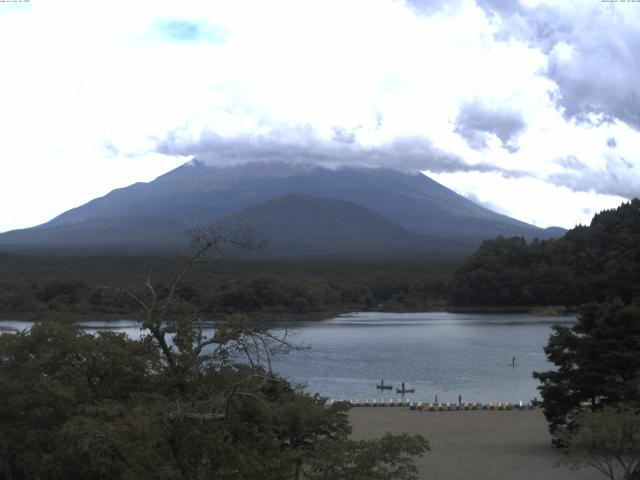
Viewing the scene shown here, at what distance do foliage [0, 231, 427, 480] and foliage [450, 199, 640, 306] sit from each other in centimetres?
6831

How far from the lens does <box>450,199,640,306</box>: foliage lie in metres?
77.5

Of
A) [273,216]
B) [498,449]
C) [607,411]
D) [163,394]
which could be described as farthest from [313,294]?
[273,216]

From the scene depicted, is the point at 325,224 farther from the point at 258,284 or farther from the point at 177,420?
the point at 177,420

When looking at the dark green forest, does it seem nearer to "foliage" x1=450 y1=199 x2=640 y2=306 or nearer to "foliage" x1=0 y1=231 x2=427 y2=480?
"foliage" x1=450 y1=199 x2=640 y2=306

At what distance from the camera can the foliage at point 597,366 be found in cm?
1838

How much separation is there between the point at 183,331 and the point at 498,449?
13.5m

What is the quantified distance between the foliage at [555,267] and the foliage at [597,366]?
56.5 meters

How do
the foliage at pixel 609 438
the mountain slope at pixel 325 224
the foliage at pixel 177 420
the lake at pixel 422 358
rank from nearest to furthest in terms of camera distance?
the foliage at pixel 177 420
the foliage at pixel 609 438
the lake at pixel 422 358
the mountain slope at pixel 325 224

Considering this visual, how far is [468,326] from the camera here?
62375mm

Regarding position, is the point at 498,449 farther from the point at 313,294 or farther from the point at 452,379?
the point at 313,294

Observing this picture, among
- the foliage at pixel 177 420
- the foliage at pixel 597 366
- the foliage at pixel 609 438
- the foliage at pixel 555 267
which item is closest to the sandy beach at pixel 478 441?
the foliage at pixel 609 438

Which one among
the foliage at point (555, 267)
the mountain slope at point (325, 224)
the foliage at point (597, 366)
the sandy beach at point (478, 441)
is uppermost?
the mountain slope at point (325, 224)

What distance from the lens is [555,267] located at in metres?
80.1

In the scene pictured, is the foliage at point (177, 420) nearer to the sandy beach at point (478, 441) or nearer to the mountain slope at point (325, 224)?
the sandy beach at point (478, 441)
